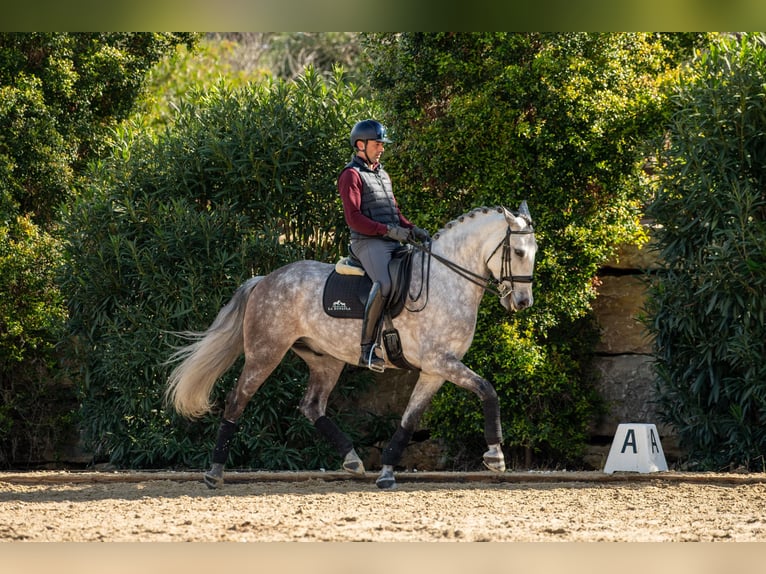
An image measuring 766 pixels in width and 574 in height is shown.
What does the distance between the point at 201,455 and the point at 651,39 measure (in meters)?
→ 6.42

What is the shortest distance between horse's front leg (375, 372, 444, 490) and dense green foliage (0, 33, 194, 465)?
13.0ft

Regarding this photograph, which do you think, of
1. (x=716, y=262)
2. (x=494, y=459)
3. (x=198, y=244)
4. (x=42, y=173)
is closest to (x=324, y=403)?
(x=494, y=459)

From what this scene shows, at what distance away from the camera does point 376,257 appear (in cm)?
789

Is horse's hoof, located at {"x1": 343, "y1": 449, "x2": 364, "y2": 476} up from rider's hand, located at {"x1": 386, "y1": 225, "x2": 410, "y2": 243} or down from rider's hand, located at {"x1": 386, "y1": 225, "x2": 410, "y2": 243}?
down

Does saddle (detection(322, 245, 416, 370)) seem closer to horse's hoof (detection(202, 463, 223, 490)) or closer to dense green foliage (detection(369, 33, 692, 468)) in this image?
horse's hoof (detection(202, 463, 223, 490))

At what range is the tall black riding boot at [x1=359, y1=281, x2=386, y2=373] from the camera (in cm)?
784

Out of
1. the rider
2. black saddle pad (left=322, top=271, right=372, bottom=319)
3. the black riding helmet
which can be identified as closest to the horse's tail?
black saddle pad (left=322, top=271, right=372, bottom=319)

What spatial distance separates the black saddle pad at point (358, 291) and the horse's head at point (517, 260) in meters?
0.79

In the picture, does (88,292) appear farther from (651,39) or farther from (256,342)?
(651,39)

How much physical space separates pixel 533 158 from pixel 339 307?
2.77 m

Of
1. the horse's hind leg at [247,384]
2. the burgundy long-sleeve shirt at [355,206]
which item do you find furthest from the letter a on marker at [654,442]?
the horse's hind leg at [247,384]

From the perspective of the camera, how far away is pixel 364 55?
10.5 m

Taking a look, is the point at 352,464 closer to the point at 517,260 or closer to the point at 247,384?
the point at 247,384
